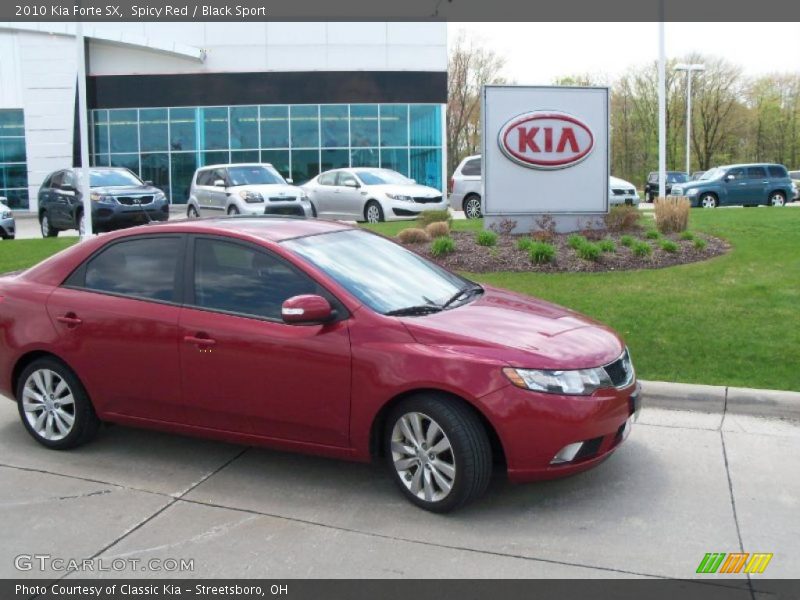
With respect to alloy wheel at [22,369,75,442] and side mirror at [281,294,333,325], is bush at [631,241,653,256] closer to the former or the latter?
side mirror at [281,294,333,325]

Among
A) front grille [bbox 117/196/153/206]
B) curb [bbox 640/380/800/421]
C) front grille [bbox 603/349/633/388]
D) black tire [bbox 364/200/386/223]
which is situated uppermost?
front grille [bbox 117/196/153/206]

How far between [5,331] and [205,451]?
5.22ft

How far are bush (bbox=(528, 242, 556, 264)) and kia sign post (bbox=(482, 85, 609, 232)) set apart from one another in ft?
8.94

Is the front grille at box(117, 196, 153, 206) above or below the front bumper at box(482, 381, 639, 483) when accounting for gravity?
above

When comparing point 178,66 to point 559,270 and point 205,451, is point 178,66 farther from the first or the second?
point 205,451

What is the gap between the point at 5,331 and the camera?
19.6 feet

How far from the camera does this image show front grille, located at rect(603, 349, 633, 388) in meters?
4.89

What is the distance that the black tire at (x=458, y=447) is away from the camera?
459 cm

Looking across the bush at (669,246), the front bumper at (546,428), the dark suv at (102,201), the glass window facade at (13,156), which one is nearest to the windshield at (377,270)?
the front bumper at (546,428)

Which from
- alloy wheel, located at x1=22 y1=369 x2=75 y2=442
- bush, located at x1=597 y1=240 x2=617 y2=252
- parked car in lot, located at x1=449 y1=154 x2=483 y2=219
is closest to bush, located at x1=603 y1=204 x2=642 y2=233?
bush, located at x1=597 y1=240 x2=617 y2=252

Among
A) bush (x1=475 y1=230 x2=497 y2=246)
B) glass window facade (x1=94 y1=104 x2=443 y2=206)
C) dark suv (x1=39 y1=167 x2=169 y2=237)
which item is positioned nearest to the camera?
bush (x1=475 y1=230 x2=497 y2=246)

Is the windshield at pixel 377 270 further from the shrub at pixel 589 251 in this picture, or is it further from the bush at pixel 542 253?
the shrub at pixel 589 251

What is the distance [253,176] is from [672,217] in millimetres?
10862
